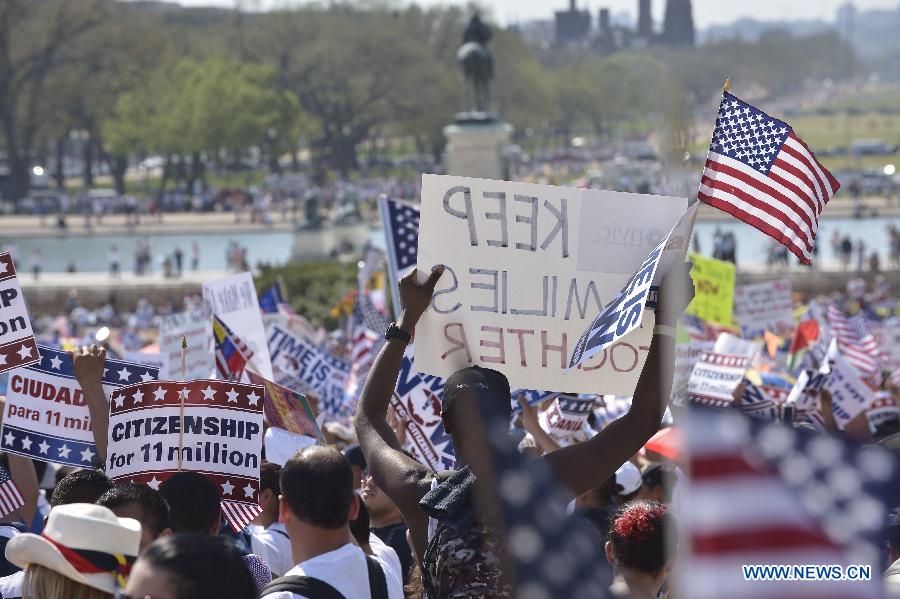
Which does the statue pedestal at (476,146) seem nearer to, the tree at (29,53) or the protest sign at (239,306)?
the protest sign at (239,306)

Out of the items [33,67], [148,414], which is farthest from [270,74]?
[148,414]

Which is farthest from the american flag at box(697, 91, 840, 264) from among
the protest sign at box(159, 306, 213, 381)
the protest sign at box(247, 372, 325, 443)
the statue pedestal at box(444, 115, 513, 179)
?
the statue pedestal at box(444, 115, 513, 179)

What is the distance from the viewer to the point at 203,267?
49188 mm

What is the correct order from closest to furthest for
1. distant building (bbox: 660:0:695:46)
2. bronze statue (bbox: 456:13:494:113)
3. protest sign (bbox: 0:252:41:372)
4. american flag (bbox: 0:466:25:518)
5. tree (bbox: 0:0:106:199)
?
american flag (bbox: 0:466:25:518), protest sign (bbox: 0:252:41:372), distant building (bbox: 660:0:695:46), bronze statue (bbox: 456:13:494:113), tree (bbox: 0:0:106:199)

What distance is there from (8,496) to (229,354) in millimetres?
2184

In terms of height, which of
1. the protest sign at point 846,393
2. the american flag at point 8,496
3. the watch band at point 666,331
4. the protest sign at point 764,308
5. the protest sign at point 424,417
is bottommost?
the protest sign at point 764,308

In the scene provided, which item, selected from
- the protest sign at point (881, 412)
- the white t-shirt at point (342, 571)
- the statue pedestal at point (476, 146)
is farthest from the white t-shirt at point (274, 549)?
the statue pedestal at point (476, 146)

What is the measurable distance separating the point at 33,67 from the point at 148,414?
243 ft

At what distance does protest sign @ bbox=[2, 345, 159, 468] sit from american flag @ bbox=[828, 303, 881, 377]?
5973 mm

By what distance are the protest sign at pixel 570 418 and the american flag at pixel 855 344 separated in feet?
12.3

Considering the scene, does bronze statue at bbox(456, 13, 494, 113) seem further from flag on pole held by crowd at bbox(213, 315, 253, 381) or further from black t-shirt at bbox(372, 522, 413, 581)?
black t-shirt at bbox(372, 522, 413, 581)

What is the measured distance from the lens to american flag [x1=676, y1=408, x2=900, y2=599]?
2205mm

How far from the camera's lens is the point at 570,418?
7598 mm

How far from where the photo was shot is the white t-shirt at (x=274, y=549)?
529 cm
